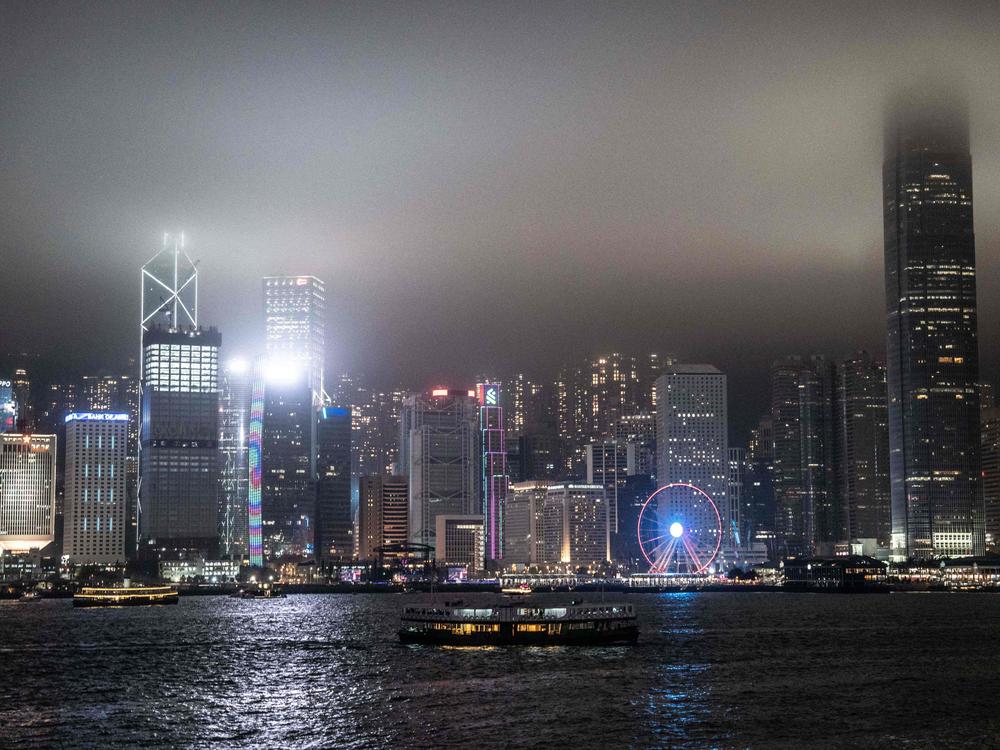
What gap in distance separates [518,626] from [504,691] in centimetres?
2819

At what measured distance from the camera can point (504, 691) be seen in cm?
7506

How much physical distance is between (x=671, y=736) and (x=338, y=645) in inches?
2163

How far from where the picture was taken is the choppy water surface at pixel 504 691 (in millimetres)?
61938

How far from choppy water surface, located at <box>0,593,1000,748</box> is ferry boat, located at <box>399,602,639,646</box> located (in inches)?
99.6

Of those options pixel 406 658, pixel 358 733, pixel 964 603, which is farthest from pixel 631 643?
pixel 964 603

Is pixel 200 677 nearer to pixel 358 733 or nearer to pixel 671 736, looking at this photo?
pixel 358 733

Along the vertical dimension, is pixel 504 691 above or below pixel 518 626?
below

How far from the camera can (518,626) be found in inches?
4063

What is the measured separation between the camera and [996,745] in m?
58.8

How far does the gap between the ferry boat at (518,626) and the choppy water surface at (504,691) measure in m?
2.53

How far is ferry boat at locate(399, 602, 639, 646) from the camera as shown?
338ft

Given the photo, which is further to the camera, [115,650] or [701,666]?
[115,650]

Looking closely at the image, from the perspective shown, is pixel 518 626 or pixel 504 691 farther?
pixel 518 626

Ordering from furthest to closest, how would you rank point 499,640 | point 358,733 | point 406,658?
point 499,640 → point 406,658 → point 358,733
